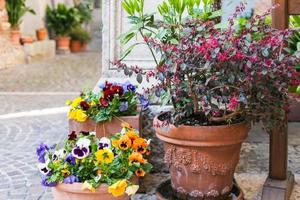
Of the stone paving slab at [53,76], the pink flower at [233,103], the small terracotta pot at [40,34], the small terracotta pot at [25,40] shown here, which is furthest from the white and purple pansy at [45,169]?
the small terracotta pot at [40,34]

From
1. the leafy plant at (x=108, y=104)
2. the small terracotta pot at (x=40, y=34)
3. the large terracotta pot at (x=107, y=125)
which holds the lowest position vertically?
the large terracotta pot at (x=107, y=125)

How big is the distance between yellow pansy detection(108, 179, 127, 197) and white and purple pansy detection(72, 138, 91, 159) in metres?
0.21

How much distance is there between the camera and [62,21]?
12266 mm

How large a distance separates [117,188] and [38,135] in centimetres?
233

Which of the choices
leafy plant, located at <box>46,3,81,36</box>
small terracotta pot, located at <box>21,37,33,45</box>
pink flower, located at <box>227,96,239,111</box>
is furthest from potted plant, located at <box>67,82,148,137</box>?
leafy plant, located at <box>46,3,81,36</box>

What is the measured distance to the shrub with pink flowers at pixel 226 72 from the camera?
2.03 meters

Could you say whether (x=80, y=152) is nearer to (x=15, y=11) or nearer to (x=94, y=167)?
(x=94, y=167)

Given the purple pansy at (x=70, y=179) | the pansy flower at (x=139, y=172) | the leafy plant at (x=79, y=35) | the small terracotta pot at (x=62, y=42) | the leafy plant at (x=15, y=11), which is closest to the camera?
the purple pansy at (x=70, y=179)

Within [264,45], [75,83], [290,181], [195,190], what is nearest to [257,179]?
[290,181]

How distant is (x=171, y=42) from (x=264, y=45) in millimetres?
440

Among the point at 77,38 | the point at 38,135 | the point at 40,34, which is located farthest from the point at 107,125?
the point at 77,38

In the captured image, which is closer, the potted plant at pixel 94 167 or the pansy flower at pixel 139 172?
the potted plant at pixel 94 167

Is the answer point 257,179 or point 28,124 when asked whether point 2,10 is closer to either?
point 28,124

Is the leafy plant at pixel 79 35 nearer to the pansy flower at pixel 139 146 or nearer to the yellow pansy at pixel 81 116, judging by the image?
the yellow pansy at pixel 81 116
